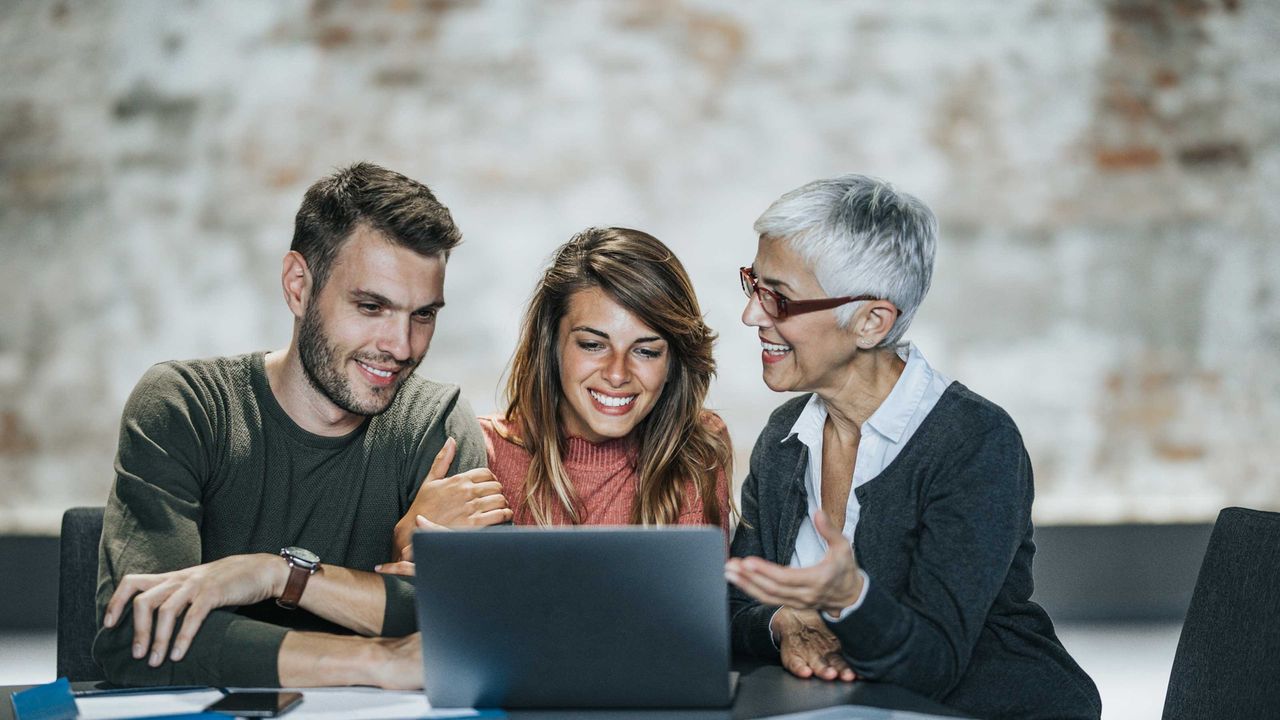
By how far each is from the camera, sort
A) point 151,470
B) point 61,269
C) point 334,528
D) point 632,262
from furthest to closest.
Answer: point 61,269 < point 632,262 < point 334,528 < point 151,470

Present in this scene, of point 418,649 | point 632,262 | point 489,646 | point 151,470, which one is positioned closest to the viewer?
point 489,646

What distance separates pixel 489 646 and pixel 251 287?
3426 millimetres

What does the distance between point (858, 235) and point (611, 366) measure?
686 millimetres

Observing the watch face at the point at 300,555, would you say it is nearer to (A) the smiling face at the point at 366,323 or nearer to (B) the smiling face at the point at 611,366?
(A) the smiling face at the point at 366,323

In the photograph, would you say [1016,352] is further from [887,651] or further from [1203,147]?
[887,651]

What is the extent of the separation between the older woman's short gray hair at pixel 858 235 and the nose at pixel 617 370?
1.82 ft

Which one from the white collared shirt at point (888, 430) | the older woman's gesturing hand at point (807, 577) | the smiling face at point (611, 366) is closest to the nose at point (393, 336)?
the smiling face at point (611, 366)

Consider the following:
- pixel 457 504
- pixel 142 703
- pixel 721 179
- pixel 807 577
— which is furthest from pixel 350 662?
pixel 721 179

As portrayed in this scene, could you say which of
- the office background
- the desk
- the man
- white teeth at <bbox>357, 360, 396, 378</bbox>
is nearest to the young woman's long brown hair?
the man

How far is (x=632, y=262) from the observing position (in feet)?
8.40

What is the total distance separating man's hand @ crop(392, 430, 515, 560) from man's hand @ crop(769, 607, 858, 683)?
0.55 metres

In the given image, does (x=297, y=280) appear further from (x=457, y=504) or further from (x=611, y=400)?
(x=611, y=400)

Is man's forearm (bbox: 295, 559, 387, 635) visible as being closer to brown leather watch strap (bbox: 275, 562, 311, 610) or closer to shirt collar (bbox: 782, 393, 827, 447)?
brown leather watch strap (bbox: 275, 562, 311, 610)

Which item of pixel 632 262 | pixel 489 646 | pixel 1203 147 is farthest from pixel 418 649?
pixel 1203 147
